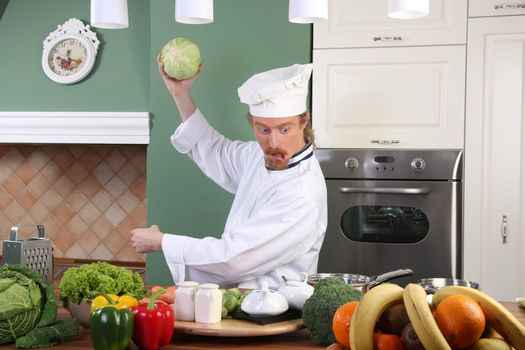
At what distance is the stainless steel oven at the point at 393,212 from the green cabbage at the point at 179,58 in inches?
27.7

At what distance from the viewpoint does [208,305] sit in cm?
201

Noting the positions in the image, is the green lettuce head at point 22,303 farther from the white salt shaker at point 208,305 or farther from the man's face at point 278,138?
the man's face at point 278,138

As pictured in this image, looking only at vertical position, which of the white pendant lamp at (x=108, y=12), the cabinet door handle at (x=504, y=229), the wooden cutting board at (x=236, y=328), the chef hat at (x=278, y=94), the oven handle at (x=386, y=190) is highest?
the white pendant lamp at (x=108, y=12)

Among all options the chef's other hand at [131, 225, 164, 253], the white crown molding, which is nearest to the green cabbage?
the white crown molding

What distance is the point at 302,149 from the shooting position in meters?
3.00

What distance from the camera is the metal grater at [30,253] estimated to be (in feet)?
7.45

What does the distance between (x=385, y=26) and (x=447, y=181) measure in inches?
28.2

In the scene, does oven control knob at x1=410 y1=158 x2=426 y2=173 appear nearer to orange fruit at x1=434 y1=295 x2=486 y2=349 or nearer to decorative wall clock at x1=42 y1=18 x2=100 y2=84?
decorative wall clock at x1=42 y1=18 x2=100 y2=84

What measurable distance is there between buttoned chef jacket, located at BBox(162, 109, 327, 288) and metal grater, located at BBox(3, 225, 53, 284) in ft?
1.58

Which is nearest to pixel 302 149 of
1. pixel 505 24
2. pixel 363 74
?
pixel 363 74

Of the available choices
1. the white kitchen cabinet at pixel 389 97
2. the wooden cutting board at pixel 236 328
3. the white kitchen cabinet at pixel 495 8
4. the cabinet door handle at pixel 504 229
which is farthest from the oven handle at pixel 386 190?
the wooden cutting board at pixel 236 328

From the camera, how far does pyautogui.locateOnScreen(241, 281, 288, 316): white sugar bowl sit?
79.9 inches

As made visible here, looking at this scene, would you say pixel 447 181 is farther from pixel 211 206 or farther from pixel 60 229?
pixel 60 229

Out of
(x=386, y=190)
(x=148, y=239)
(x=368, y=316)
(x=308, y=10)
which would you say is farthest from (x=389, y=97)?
(x=368, y=316)
